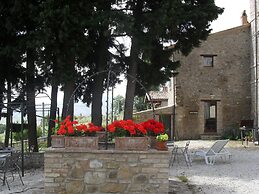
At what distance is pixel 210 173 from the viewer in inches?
359

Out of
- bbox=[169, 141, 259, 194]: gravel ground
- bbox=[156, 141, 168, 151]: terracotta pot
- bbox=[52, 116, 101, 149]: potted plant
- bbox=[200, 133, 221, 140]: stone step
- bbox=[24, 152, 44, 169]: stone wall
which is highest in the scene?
bbox=[52, 116, 101, 149]: potted plant

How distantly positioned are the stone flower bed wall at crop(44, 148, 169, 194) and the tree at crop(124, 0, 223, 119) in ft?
10.2

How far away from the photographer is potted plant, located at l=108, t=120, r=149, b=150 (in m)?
6.20

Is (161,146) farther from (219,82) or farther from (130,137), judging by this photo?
(219,82)

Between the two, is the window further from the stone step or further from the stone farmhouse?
the stone step

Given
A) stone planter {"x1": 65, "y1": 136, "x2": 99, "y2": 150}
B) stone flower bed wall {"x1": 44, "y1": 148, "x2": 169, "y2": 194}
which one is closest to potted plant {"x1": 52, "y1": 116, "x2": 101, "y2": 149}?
stone planter {"x1": 65, "y1": 136, "x2": 99, "y2": 150}

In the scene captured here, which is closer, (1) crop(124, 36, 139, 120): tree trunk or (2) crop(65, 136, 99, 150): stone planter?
(2) crop(65, 136, 99, 150): stone planter

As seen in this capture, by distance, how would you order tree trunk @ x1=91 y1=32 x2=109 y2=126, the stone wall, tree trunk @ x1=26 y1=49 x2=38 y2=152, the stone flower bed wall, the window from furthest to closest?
the window → tree trunk @ x1=91 y1=32 x2=109 y2=126 → tree trunk @ x1=26 y1=49 x2=38 y2=152 → the stone wall → the stone flower bed wall

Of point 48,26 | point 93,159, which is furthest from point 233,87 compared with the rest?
point 93,159

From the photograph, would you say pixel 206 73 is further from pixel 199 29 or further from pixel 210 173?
pixel 210 173

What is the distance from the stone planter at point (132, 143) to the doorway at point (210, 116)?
51.3 feet

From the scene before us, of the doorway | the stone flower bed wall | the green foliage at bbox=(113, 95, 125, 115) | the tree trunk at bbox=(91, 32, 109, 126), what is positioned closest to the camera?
the stone flower bed wall

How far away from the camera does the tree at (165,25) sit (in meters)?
9.77

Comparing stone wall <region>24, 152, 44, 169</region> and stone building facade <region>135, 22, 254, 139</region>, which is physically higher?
stone building facade <region>135, 22, 254, 139</region>
